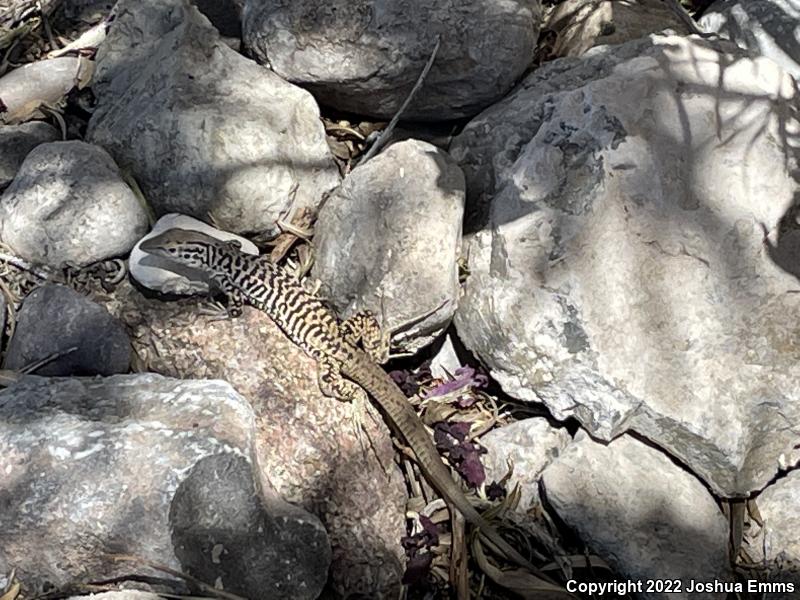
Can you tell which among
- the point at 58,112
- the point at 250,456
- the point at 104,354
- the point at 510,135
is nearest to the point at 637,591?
the point at 250,456

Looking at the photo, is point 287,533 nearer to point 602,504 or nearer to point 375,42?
point 602,504

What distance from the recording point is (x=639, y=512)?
3.88 meters

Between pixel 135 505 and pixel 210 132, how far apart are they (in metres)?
1.96

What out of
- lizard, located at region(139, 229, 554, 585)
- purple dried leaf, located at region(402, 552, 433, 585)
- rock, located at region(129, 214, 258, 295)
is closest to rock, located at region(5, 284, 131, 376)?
rock, located at region(129, 214, 258, 295)

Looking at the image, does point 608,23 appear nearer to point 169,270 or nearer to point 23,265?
point 169,270

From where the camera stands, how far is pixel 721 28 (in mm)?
5098

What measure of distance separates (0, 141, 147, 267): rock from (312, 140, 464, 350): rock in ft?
3.16

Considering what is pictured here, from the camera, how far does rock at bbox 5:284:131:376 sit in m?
4.02

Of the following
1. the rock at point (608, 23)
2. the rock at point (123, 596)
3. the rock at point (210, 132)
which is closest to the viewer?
the rock at point (123, 596)

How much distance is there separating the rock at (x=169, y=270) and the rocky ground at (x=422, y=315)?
0.05 ft

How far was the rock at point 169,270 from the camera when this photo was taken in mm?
4324

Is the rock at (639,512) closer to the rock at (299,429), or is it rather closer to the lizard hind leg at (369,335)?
the rock at (299,429)

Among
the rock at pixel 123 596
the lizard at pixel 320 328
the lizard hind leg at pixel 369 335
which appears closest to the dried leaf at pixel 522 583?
the lizard at pixel 320 328

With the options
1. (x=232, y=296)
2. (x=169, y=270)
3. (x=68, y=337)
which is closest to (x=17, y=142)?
(x=169, y=270)
